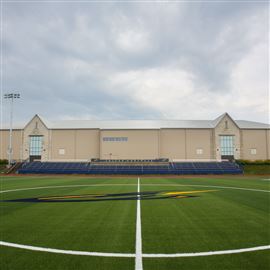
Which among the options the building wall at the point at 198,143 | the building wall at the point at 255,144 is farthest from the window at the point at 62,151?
the building wall at the point at 255,144

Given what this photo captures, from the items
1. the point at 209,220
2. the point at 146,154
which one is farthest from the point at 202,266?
the point at 146,154

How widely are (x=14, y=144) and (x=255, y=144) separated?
68.3m

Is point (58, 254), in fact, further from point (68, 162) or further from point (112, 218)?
point (68, 162)

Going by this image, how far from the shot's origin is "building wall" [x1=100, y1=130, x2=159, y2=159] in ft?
196

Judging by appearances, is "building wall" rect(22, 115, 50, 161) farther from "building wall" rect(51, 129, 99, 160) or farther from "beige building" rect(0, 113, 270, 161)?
"building wall" rect(51, 129, 99, 160)

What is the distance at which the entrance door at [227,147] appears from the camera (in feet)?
198

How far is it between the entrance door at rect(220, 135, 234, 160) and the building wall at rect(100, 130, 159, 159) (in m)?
17.8

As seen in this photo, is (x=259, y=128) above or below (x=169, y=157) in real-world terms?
above

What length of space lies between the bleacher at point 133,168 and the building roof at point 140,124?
1103 cm

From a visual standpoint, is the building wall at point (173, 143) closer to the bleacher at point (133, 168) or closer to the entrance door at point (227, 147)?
the bleacher at point (133, 168)

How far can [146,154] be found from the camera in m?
59.8

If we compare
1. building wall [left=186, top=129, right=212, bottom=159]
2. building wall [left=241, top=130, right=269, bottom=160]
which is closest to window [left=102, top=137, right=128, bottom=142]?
building wall [left=186, top=129, right=212, bottom=159]

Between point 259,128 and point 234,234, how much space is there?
208 ft

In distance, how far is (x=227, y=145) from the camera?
60.6 meters
